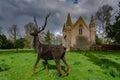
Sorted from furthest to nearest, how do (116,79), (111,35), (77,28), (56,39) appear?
(56,39), (77,28), (111,35), (116,79)

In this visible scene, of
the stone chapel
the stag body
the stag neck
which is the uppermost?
the stone chapel

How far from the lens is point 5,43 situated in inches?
3219

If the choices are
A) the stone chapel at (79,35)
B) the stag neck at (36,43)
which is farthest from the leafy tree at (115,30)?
the stag neck at (36,43)

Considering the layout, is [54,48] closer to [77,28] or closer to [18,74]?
[18,74]

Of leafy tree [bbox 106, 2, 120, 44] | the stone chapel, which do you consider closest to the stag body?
leafy tree [bbox 106, 2, 120, 44]

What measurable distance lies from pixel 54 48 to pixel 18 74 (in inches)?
130

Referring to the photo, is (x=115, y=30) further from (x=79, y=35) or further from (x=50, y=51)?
(x=50, y=51)

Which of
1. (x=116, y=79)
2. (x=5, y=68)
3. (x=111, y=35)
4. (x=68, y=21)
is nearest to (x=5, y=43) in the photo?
(x=68, y=21)

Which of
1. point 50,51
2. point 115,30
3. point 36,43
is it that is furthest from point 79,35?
point 50,51

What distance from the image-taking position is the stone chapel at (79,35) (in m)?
66.1

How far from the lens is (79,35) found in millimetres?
66812

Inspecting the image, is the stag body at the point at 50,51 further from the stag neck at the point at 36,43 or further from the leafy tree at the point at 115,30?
the leafy tree at the point at 115,30

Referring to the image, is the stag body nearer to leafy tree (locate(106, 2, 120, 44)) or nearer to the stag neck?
the stag neck

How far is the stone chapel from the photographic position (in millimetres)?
66062
